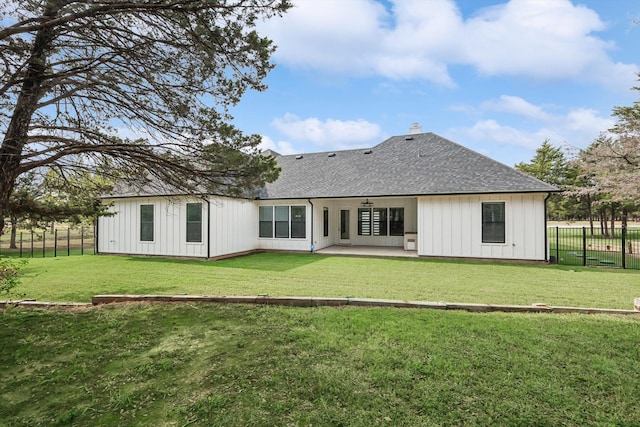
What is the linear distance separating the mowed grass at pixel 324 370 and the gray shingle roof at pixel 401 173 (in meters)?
8.00

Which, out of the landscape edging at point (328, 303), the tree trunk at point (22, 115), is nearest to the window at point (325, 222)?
the landscape edging at point (328, 303)

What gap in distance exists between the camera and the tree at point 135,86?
4168 mm

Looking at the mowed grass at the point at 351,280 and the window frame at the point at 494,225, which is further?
the window frame at the point at 494,225

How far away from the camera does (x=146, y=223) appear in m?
13.4

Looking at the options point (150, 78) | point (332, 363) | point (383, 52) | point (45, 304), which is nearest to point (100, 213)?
point (45, 304)

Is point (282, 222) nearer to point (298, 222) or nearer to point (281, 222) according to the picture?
point (281, 222)

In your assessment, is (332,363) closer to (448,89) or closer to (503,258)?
(503,258)

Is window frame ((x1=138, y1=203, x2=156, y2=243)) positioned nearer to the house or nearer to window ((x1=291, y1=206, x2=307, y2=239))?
the house

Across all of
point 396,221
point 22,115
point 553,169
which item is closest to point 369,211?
point 396,221

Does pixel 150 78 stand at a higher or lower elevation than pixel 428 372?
higher

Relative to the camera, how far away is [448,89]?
15.7m

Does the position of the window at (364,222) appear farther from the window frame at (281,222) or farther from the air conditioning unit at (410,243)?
the window frame at (281,222)

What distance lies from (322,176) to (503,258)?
28.6 feet

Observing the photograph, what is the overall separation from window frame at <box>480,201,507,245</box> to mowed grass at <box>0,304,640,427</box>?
284 inches
